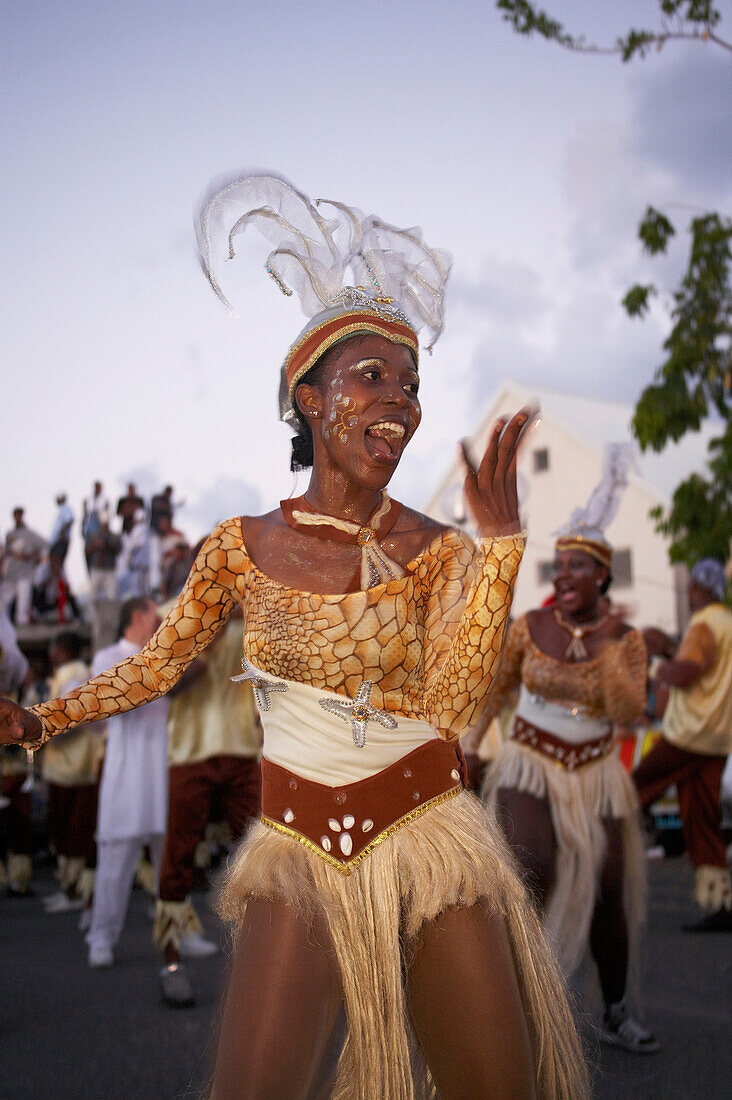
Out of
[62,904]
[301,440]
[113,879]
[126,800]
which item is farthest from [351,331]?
[62,904]

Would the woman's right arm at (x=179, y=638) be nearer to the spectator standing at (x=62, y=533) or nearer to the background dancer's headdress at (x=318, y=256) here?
the background dancer's headdress at (x=318, y=256)

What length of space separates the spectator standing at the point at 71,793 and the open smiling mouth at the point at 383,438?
23.1 feet

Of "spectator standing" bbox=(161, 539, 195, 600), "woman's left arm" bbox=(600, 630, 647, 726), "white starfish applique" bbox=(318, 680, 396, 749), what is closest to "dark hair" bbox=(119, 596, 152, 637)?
"spectator standing" bbox=(161, 539, 195, 600)

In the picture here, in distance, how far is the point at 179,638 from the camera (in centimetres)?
293

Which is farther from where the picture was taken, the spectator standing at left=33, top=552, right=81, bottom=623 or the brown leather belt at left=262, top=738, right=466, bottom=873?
Answer: the spectator standing at left=33, top=552, right=81, bottom=623

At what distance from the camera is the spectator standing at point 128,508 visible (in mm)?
15977

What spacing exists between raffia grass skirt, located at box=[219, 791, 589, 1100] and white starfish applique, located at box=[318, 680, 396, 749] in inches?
9.3

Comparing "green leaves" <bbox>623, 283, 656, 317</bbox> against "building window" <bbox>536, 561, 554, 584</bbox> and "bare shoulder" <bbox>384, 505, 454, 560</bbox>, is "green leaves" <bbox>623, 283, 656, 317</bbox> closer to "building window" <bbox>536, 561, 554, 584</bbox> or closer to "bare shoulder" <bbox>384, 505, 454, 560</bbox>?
"bare shoulder" <bbox>384, 505, 454, 560</bbox>

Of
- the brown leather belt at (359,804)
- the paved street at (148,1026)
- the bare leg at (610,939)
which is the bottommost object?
the paved street at (148,1026)

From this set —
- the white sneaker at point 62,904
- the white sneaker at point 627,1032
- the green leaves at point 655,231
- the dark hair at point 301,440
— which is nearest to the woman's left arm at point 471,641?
the dark hair at point 301,440

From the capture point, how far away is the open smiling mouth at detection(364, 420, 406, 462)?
2.71 meters

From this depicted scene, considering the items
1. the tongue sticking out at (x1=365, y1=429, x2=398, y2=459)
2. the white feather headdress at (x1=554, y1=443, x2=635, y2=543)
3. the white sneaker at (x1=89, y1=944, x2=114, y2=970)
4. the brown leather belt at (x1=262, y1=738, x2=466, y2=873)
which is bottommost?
the white sneaker at (x1=89, y1=944, x2=114, y2=970)

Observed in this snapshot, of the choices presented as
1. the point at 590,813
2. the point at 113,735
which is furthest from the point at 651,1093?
the point at 113,735

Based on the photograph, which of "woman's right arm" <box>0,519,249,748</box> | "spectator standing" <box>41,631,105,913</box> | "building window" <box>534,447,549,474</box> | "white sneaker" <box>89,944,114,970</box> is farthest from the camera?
"building window" <box>534,447,549,474</box>
